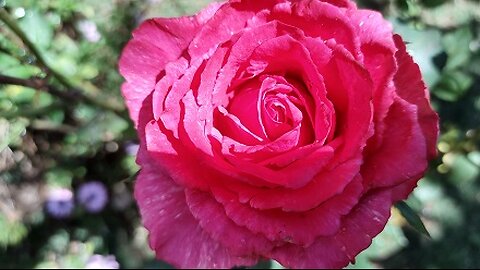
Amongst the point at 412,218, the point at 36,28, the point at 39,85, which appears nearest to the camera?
the point at 412,218

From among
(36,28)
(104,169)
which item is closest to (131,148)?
(104,169)

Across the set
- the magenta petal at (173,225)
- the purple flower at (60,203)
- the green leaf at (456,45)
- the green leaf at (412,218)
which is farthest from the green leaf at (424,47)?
→ the purple flower at (60,203)

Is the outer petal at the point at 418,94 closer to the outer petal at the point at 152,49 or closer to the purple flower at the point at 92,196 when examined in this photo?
the outer petal at the point at 152,49

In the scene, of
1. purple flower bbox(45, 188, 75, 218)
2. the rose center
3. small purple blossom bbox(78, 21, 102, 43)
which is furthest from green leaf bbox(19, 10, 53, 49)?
the rose center

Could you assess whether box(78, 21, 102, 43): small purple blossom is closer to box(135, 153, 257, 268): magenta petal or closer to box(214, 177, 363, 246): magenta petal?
box(135, 153, 257, 268): magenta petal

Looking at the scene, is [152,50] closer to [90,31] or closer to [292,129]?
[292,129]

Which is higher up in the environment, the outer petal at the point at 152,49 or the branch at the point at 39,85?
the outer petal at the point at 152,49

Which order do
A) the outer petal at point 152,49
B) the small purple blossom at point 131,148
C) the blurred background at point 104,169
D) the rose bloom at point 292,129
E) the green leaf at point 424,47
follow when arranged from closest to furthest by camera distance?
1. the rose bloom at point 292,129
2. the outer petal at point 152,49
3. the green leaf at point 424,47
4. the blurred background at point 104,169
5. the small purple blossom at point 131,148
